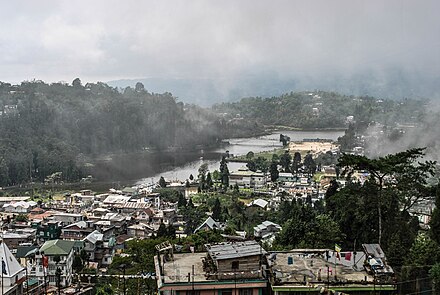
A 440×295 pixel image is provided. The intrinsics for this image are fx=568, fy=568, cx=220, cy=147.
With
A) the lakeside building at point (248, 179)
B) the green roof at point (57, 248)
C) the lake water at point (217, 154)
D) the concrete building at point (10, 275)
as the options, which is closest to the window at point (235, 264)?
the concrete building at point (10, 275)

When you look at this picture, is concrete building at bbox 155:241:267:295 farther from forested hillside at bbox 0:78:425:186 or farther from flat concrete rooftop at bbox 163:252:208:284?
forested hillside at bbox 0:78:425:186

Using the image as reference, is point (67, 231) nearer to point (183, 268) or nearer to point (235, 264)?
point (183, 268)

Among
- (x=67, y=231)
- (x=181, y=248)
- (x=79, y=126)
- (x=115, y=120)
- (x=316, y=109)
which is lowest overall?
(x=67, y=231)

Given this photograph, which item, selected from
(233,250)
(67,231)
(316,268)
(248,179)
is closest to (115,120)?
(248,179)

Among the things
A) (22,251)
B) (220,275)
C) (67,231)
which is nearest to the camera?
(220,275)

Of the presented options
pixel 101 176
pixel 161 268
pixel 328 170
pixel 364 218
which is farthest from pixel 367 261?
pixel 101 176


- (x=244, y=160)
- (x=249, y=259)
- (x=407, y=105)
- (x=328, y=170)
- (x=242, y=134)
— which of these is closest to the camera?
(x=249, y=259)

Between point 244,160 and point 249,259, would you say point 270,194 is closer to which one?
point 244,160
